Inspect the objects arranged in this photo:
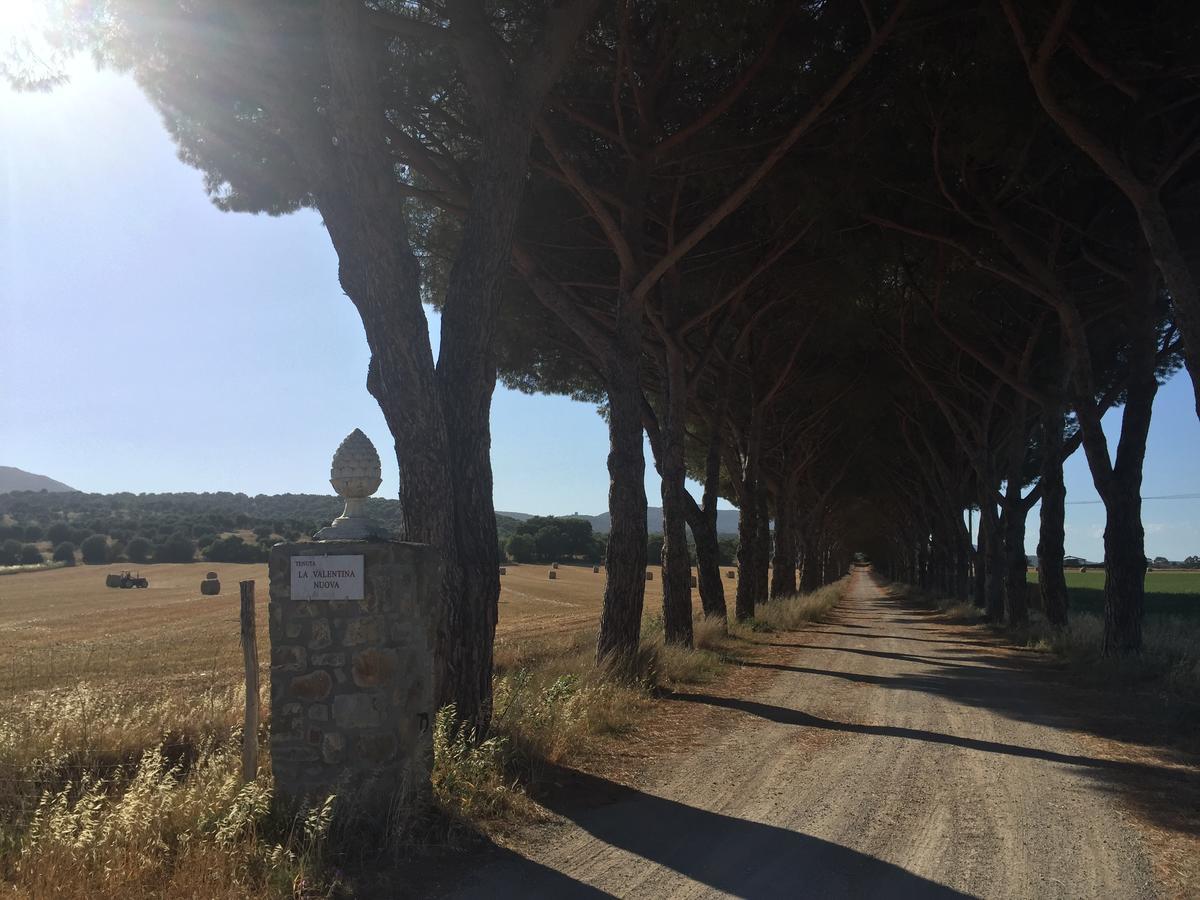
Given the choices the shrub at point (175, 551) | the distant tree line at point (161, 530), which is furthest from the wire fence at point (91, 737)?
the shrub at point (175, 551)

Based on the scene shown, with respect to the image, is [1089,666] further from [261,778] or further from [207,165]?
[207,165]

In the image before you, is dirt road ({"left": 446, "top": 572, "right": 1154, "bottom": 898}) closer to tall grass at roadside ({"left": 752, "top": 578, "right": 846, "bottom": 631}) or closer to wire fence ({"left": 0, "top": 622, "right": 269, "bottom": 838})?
wire fence ({"left": 0, "top": 622, "right": 269, "bottom": 838})

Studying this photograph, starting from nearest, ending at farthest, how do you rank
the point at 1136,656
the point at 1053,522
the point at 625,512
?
the point at 625,512 → the point at 1136,656 → the point at 1053,522

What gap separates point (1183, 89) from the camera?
12.5 m

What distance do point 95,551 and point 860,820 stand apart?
220 ft

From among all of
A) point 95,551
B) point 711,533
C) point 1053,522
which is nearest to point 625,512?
point 711,533

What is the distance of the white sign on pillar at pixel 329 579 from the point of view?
577 centimetres

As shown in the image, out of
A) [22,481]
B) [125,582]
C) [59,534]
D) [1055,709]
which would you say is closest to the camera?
[1055,709]

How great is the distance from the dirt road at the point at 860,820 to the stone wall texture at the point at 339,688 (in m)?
1.04

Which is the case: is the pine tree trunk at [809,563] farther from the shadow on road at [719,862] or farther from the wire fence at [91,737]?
the shadow on road at [719,862]

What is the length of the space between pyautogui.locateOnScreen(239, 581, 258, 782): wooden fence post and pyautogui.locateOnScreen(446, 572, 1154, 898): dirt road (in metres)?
1.82

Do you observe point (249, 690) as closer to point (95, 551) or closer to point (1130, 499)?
point (1130, 499)

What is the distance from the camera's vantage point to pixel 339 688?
5.79 metres

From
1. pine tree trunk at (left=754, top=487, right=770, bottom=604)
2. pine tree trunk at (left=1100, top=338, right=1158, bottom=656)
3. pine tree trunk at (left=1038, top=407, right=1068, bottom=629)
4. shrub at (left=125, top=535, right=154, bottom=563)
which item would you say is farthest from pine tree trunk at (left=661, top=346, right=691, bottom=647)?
shrub at (left=125, top=535, right=154, bottom=563)
